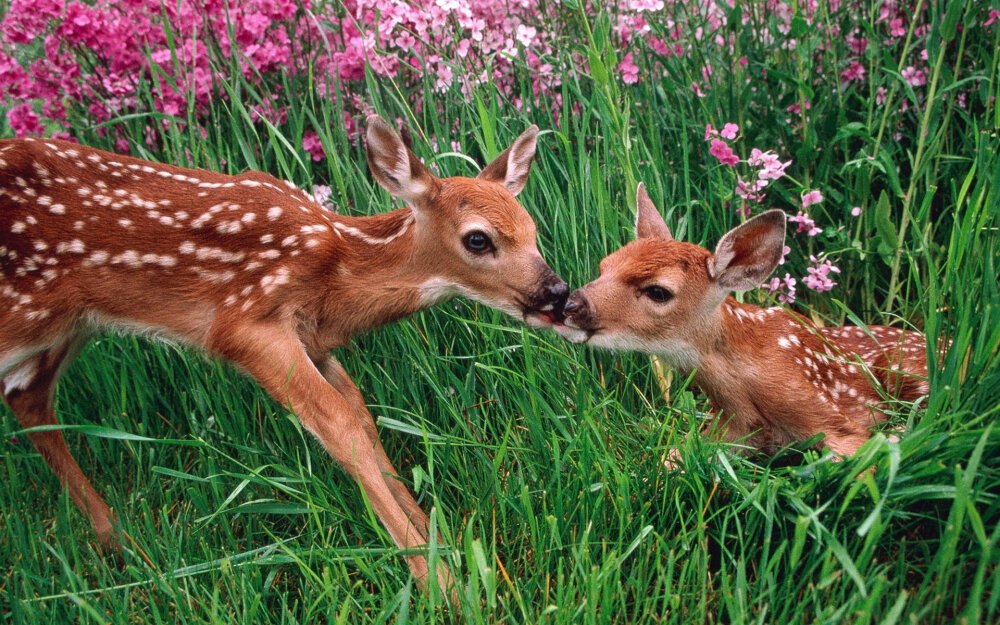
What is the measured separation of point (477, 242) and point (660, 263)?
0.65 meters

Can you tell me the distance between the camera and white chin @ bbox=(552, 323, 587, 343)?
10.8 feet

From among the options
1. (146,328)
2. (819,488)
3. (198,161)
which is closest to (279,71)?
(198,161)

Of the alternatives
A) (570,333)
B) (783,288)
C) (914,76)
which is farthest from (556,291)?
(914,76)

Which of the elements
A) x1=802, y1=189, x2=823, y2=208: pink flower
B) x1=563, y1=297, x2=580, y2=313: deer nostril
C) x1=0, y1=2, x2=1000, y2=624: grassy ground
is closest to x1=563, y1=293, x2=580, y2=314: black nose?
x1=563, y1=297, x2=580, y2=313: deer nostril

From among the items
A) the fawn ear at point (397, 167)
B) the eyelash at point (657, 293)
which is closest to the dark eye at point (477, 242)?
the fawn ear at point (397, 167)

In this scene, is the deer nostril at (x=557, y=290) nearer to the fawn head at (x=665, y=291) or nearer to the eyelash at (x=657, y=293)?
the fawn head at (x=665, y=291)

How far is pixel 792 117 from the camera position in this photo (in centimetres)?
464

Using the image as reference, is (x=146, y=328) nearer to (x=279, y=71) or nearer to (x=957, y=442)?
(x=279, y=71)

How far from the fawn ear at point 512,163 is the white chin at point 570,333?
2.09ft

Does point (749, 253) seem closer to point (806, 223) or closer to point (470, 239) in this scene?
point (806, 223)

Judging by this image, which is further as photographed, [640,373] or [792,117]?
[792,117]

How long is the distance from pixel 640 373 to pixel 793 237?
1051 millimetres

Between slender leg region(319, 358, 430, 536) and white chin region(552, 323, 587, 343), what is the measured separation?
0.73m

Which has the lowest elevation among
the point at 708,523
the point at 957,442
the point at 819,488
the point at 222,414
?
the point at 222,414
